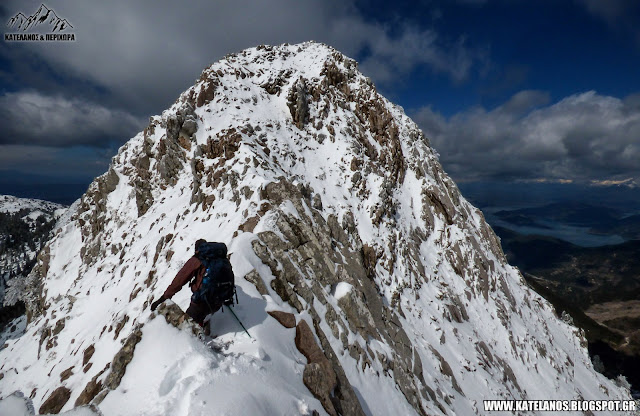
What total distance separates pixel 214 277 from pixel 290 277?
7183mm

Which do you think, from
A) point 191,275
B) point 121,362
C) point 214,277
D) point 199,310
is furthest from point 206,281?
point 121,362

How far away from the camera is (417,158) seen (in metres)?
42.2

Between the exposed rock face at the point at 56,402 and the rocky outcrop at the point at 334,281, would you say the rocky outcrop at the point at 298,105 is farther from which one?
the exposed rock face at the point at 56,402

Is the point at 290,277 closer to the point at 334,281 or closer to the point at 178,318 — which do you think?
the point at 334,281

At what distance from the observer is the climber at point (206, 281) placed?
30.8 feet

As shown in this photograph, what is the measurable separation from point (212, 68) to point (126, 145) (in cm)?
1810

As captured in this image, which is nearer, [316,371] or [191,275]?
[191,275]

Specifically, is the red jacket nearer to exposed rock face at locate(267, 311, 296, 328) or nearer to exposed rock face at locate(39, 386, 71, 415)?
exposed rock face at locate(267, 311, 296, 328)

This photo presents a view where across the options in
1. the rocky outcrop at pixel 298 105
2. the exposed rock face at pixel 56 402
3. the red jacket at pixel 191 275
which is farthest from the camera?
the rocky outcrop at pixel 298 105

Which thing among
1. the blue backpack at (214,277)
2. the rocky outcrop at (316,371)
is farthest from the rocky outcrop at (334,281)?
the blue backpack at (214,277)

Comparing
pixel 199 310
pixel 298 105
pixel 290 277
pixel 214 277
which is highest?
pixel 298 105

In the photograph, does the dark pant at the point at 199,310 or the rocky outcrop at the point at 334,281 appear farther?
the rocky outcrop at the point at 334,281

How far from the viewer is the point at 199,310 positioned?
374 inches

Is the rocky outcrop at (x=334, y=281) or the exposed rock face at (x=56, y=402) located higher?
the rocky outcrop at (x=334, y=281)
